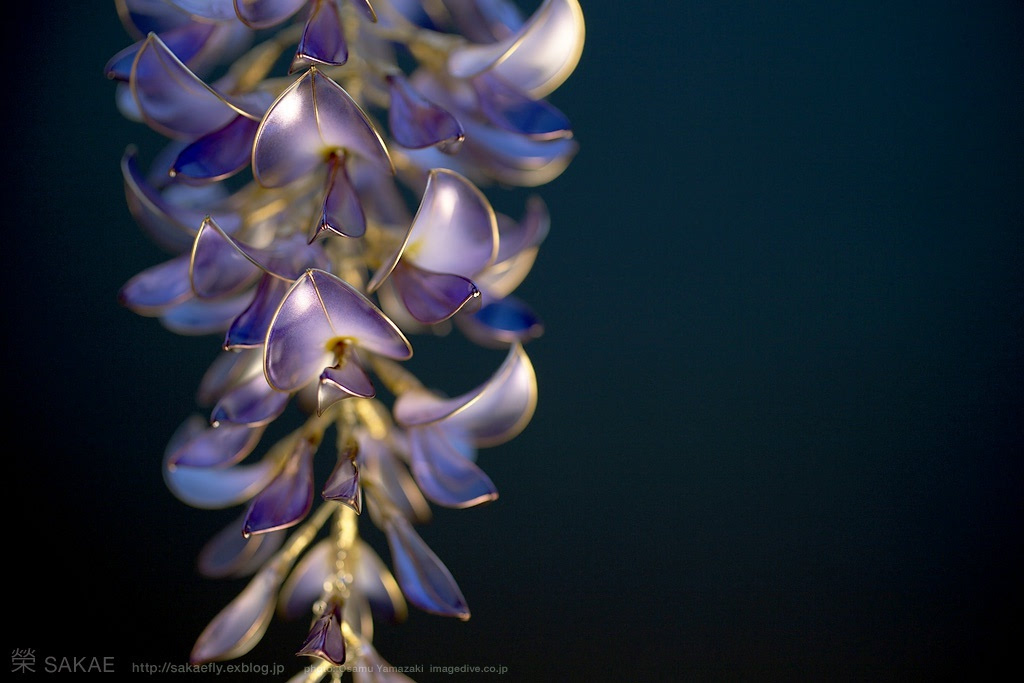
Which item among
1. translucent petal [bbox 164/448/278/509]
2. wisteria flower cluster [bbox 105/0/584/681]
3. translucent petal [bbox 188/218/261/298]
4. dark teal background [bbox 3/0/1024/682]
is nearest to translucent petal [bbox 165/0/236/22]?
wisteria flower cluster [bbox 105/0/584/681]

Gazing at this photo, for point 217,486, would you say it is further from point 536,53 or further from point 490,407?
point 536,53

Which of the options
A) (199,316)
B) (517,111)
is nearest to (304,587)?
(199,316)

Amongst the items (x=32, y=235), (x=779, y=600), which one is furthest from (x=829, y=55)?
(x=32, y=235)

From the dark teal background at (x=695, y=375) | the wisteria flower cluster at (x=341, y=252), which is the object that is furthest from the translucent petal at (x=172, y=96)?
the dark teal background at (x=695, y=375)

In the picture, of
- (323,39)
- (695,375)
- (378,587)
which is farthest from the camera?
(695,375)

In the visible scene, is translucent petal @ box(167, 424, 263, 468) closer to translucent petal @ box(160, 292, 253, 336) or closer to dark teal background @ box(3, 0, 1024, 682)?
translucent petal @ box(160, 292, 253, 336)

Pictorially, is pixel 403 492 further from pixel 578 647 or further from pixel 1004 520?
pixel 1004 520
